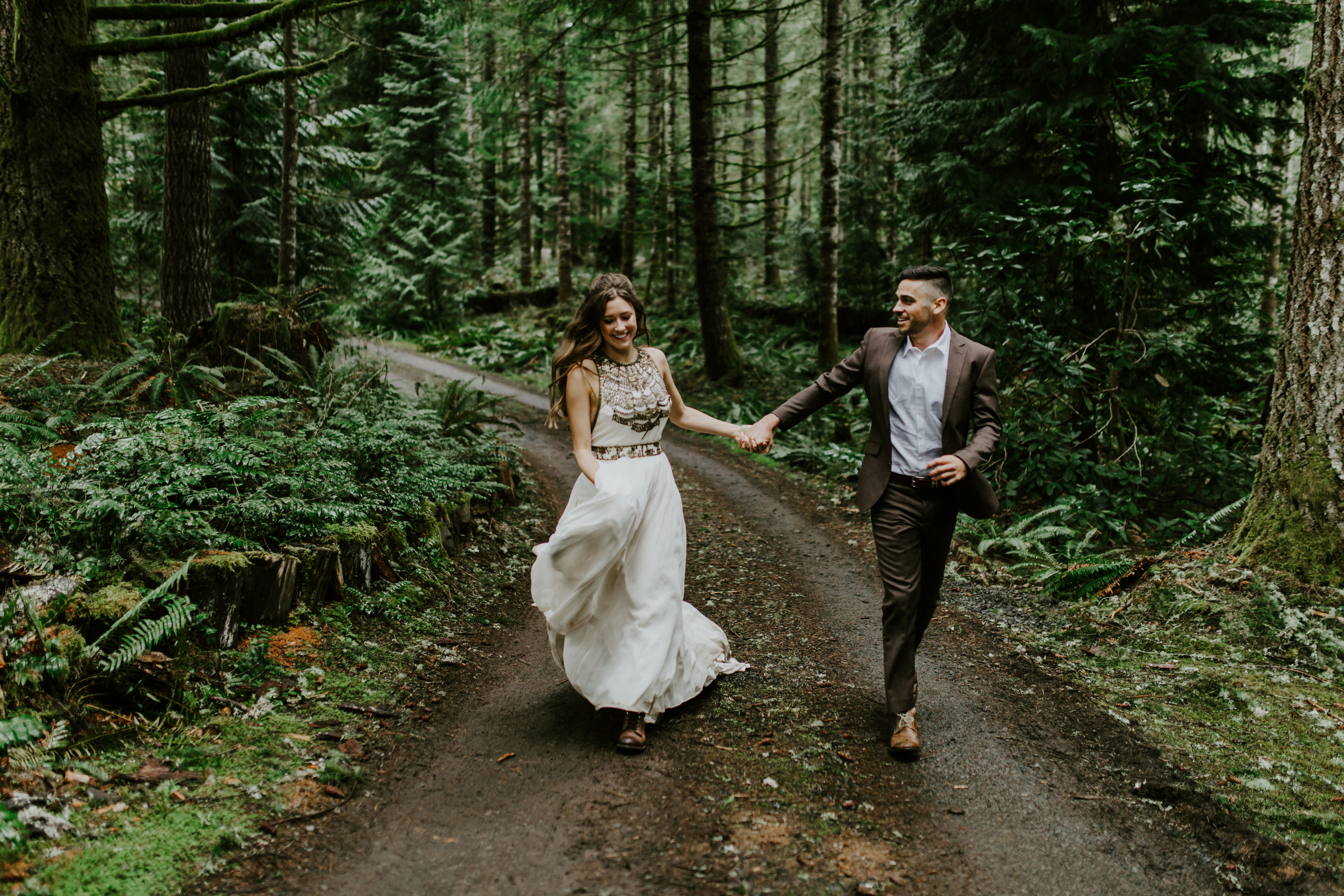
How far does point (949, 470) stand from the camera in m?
3.82

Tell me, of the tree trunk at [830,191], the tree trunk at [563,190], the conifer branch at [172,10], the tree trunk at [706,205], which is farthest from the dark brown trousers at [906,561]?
the tree trunk at [563,190]

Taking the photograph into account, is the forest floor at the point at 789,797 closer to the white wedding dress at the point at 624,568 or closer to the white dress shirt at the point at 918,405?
the white wedding dress at the point at 624,568

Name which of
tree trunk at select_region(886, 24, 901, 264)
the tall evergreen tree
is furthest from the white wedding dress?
the tall evergreen tree

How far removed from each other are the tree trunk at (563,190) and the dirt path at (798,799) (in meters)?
18.6

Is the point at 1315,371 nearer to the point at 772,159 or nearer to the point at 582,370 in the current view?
the point at 582,370

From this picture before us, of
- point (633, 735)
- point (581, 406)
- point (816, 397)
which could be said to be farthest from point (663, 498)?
point (633, 735)

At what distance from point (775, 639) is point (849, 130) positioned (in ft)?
68.4

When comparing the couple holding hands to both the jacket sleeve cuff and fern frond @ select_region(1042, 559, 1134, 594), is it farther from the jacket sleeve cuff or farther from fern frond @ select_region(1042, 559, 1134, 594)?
fern frond @ select_region(1042, 559, 1134, 594)

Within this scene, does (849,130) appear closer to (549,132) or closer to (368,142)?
(549,132)

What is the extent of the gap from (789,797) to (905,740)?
0.80 meters

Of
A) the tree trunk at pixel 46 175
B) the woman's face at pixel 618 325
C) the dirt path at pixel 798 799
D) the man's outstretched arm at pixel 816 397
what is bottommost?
the dirt path at pixel 798 799

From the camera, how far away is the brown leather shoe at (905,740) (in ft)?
12.6

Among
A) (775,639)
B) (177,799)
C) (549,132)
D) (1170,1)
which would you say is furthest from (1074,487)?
(549,132)

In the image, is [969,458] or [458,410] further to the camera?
[458,410]
